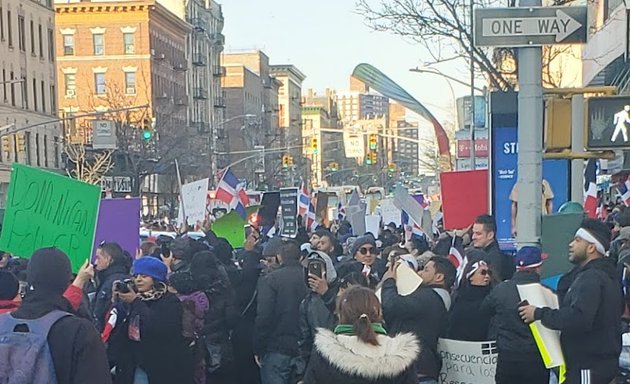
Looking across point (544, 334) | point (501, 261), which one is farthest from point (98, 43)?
point (544, 334)

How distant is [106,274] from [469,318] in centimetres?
331

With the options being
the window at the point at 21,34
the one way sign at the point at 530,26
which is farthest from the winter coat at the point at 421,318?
the window at the point at 21,34

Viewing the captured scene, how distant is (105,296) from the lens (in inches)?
307

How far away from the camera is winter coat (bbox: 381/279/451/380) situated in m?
6.57

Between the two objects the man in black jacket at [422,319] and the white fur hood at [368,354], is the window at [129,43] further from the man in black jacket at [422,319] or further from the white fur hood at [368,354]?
the white fur hood at [368,354]

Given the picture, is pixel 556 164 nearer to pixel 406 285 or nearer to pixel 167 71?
pixel 406 285

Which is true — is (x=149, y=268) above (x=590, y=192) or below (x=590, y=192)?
below

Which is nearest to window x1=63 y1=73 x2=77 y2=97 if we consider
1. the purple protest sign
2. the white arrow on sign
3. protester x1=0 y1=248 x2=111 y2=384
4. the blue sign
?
the blue sign

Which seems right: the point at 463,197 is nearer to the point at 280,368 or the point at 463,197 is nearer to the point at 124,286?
the point at 280,368

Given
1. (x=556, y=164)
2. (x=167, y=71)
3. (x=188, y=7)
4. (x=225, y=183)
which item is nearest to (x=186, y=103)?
(x=167, y=71)

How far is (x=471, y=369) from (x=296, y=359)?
196cm

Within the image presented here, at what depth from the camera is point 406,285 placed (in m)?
6.64

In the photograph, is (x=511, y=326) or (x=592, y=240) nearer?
(x=592, y=240)

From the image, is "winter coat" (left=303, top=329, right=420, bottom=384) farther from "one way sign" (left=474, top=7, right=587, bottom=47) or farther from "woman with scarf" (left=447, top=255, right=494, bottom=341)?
"one way sign" (left=474, top=7, right=587, bottom=47)
